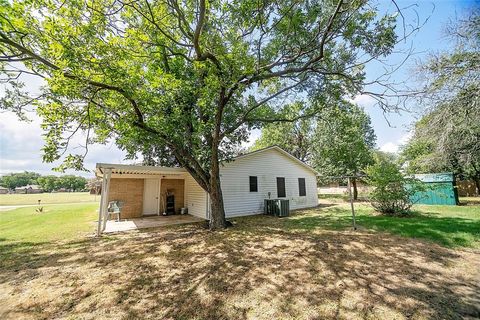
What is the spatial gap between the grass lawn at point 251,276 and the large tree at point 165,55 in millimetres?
2686

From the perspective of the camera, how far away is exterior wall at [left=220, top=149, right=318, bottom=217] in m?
11.2

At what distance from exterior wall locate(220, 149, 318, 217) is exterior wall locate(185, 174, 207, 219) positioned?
1161 mm

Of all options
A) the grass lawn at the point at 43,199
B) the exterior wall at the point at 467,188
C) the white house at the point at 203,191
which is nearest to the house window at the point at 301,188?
the white house at the point at 203,191

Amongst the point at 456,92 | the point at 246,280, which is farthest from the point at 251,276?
the point at 456,92

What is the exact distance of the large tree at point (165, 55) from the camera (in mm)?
4867

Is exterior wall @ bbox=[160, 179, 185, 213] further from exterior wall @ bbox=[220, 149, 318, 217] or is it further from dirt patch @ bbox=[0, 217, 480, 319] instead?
dirt patch @ bbox=[0, 217, 480, 319]

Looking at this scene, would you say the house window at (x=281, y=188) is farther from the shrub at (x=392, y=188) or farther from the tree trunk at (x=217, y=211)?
the tree trunk at (x=217, y=211)

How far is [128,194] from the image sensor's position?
1164 centimetres

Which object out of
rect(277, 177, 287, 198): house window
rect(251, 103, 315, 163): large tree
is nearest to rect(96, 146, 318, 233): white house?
rect(277, 177, 287, 198): house window

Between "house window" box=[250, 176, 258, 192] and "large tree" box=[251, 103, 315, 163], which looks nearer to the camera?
"house window" box=[250, 176, 258, 192]

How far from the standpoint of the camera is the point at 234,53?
233 inches

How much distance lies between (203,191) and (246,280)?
7500 mm

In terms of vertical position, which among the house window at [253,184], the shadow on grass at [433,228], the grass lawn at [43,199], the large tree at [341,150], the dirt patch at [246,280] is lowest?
the dirt patch at [246,280]

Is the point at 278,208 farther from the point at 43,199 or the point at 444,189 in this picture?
the point at 43,199
